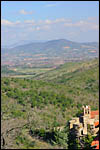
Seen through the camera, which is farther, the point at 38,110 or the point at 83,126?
the point at 38,110

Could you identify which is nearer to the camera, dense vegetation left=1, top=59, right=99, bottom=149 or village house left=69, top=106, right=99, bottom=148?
village house left=69, top=106, right=99, bottom=148

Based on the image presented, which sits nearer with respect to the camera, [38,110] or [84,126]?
[84,126]

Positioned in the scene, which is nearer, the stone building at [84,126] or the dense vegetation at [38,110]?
the stone building at [84,126]

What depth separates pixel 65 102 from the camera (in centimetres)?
3000

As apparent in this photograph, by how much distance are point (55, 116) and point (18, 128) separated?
9063mm

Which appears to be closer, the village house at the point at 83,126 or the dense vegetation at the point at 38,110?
the village house at the point at 83,126

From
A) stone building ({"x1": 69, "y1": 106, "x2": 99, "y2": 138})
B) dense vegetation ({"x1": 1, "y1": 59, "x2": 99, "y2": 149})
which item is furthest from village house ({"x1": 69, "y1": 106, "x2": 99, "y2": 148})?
dense vegetation ({"x1": 1, "y1": 59, "x2": 99, "y2": 149})

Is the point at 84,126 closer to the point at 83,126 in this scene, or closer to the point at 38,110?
the point at 83,126

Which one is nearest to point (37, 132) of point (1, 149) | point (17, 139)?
point (17, 139)

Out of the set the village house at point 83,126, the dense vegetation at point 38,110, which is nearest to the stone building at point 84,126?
the village house at point 83,126

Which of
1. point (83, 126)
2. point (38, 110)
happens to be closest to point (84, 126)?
point (83, 126)

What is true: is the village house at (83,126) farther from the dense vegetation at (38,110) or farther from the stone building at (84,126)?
the dense vegetation at (38,110)

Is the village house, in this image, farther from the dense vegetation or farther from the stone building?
the dense vegetation

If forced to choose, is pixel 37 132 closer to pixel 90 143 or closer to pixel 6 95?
pixel 90 143
